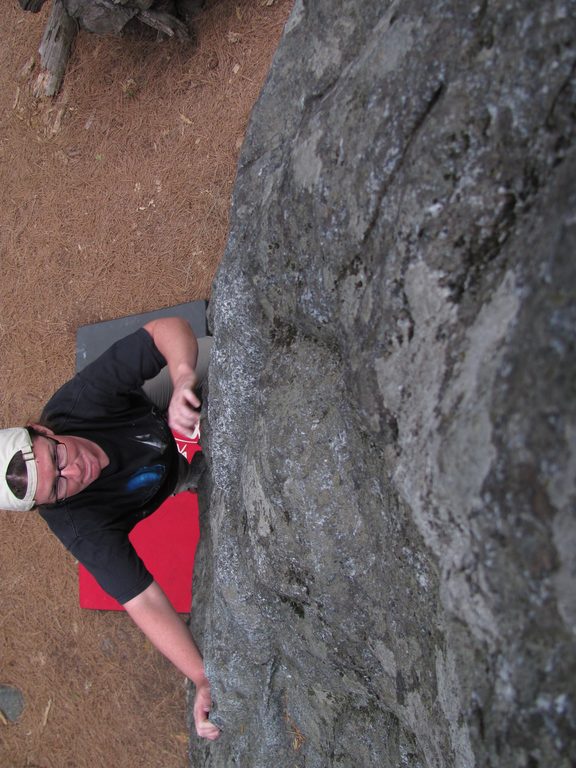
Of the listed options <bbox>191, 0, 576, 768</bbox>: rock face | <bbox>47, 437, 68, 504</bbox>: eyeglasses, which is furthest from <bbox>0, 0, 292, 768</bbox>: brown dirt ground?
<bbox>191, 0, 576, 768</bbox>: rock face

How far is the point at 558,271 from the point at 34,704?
13.8 ft

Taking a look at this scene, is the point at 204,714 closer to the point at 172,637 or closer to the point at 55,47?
the point at 172,637

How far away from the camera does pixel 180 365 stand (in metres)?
2.13

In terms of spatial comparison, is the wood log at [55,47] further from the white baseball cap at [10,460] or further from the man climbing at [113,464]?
the white baseball cap at [10,460]

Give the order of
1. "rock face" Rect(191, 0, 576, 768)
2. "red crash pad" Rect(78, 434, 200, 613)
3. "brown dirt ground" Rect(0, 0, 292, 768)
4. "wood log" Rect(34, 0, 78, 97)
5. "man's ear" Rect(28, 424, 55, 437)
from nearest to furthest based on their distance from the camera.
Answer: "rock face" Rect(191, 0, 576, 768) < "man's ear" Rect(28, 424, 55, 437) < "red crash pad" Rect(78, 434, 200, 613) < "brown dirt ground" Rect(0, 0, 292, 768) < "wood log" Rect(34, 0, 78, 97)

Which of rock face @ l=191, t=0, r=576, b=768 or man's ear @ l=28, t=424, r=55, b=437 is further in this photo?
man's ear @ l=28, t=424, r=55, b=437

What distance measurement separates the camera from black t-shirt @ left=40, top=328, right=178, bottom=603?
7.11 ft

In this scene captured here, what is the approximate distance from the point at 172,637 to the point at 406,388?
1.52m

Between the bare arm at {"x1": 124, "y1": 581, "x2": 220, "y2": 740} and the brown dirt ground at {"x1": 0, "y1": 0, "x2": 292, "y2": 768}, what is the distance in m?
1.41

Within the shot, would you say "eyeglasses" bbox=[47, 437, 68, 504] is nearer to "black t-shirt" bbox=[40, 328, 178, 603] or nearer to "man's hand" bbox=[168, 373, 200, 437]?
"black t-shirt" bbox=[40, 328, 178, 603]

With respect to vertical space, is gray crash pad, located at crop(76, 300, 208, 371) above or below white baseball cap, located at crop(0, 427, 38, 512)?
above

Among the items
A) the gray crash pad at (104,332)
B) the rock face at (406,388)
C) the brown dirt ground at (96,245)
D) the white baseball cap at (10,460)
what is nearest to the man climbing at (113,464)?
the white baseball cap at (10,460)

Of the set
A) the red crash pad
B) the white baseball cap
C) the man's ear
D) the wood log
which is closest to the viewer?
the white baseball cap

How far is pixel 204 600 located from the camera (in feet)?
8.18
